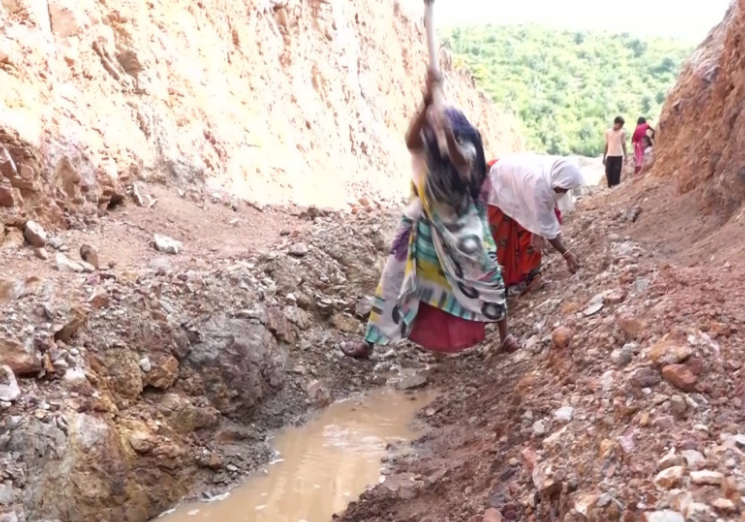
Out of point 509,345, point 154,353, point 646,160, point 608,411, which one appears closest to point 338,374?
point 509,345

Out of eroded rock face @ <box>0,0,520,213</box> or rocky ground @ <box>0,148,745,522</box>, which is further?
eroded rock face @ <box>0,0,520,213</box>

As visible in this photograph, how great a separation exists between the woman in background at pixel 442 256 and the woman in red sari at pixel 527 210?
0.67 metres

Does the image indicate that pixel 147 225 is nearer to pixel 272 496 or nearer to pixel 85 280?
pixel 85 280

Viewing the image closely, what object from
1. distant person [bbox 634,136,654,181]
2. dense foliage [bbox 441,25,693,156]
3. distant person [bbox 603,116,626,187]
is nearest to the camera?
distant person [bbox 634,136,654,181]

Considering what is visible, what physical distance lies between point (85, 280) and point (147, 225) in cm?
138

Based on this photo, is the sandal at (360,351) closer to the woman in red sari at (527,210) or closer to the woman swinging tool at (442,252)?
the woman swinging tool at (442,252)

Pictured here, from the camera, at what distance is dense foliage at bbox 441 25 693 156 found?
2834 centimetres

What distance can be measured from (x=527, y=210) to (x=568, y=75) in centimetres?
3093

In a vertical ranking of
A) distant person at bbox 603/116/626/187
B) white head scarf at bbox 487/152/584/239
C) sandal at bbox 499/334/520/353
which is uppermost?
white head scarf at bbox 487/152/584/239

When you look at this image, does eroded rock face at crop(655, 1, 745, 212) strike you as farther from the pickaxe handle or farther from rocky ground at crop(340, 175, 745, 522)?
the pickaxe handle

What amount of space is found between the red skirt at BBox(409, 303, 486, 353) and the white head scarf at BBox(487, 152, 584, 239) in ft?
3.13

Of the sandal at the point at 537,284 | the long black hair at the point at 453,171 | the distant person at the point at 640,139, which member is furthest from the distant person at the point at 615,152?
the long black hair at the point at 453,171

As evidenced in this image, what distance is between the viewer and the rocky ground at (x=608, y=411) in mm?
1883

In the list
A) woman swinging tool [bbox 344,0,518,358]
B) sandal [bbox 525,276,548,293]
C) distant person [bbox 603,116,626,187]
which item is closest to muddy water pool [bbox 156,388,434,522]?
woman swinging tool [bbox 344,0,518,358]
